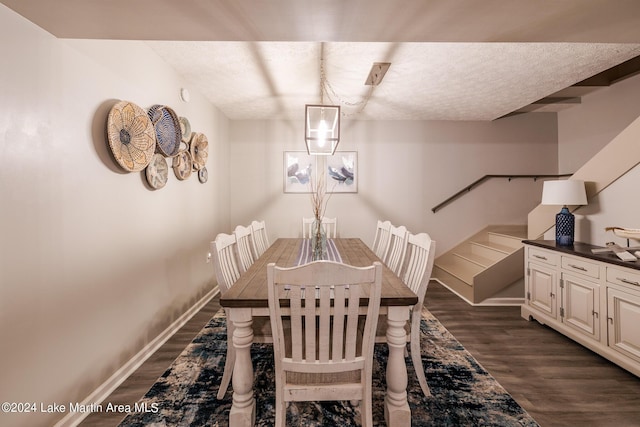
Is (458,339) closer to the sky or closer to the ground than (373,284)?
closer to the ground

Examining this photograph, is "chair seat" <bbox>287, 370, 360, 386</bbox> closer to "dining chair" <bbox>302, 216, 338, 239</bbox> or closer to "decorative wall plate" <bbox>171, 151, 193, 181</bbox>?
"decorative wall plate" <bbox>171, 151, 193, 181</bbox>

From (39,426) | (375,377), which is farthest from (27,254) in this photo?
(375,377)

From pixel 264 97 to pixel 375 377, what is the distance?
3.15m

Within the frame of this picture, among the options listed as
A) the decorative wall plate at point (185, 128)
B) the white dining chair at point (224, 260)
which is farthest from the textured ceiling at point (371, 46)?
the white dining chair at point (224, 260)

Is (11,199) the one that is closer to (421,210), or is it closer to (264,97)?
(264,97)

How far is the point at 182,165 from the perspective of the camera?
2.88 metres

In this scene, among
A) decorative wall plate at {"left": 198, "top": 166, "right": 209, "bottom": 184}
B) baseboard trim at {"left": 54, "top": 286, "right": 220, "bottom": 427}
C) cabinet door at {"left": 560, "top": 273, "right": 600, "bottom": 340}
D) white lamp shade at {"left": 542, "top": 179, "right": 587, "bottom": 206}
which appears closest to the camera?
baseboard trim at {"left": 54, "top": 286, "right": 220, "bottom": 427}

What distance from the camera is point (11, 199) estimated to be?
1332mm

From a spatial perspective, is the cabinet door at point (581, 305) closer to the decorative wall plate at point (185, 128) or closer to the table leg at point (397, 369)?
the table leg at point (397, 369)

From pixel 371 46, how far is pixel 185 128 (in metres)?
1.95

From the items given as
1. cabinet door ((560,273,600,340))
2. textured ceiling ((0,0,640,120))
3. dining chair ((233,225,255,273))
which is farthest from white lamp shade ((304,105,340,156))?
cabinet door ((560,273,600,340))

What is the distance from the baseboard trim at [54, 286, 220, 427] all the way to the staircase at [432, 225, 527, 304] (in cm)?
324

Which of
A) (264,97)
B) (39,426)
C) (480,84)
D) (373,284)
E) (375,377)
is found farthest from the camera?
(264,97)

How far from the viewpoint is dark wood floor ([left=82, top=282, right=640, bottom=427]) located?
5.43ft
